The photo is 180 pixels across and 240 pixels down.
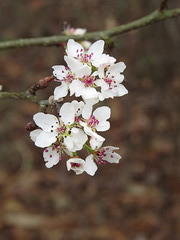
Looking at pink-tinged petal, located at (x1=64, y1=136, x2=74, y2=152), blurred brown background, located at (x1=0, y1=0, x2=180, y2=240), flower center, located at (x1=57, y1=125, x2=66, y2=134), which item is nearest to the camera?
pink-tinged petal, located at (x1=64, y1=136, x2=74, y2=152)

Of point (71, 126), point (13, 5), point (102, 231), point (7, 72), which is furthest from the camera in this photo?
point (7, 72)

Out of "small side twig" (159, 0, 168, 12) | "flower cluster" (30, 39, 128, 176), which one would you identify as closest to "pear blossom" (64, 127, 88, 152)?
"flower cluster" (30, 39, 128, 176)

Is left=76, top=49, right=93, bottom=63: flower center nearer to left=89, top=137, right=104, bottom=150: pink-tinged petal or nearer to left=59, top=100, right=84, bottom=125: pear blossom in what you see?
left=59, top=100, right=84, bottom=125: pear blossom

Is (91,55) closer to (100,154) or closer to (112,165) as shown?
(100,154)

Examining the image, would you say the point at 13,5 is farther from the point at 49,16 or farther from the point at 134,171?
the point at 134,171

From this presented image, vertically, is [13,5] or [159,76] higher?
[13,5]

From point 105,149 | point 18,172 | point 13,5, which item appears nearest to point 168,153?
point 18,172
